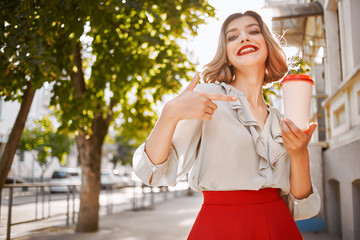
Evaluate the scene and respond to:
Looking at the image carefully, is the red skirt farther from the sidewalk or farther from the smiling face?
the sidewalk

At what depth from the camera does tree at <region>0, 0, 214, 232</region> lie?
388 cm

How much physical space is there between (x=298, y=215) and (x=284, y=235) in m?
0.24

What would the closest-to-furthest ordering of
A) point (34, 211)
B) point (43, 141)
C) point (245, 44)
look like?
1. point (245, 44)
2. point (34, 211)
3. point (43, 141)

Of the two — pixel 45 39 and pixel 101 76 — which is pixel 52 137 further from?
pixel 45 39

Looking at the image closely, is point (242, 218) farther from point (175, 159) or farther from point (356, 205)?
point (356, 205)

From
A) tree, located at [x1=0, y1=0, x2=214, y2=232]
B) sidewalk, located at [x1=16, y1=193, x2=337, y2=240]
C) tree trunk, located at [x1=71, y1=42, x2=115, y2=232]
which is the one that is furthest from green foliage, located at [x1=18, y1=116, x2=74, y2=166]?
tree trunk, located at [x1=71, y1=42, x2=115, y2=232]

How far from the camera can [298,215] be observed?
197cm

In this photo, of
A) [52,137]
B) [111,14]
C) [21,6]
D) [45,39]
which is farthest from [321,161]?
[52,137]

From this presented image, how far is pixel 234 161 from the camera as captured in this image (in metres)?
1.73

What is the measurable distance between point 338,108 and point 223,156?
572 cm

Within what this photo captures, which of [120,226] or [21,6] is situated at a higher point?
[21,6]

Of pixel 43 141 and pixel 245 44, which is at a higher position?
pixel 43 141

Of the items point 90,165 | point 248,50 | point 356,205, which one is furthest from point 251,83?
point 90,165

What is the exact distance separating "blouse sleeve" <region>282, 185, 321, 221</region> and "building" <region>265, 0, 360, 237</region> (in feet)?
7.72
